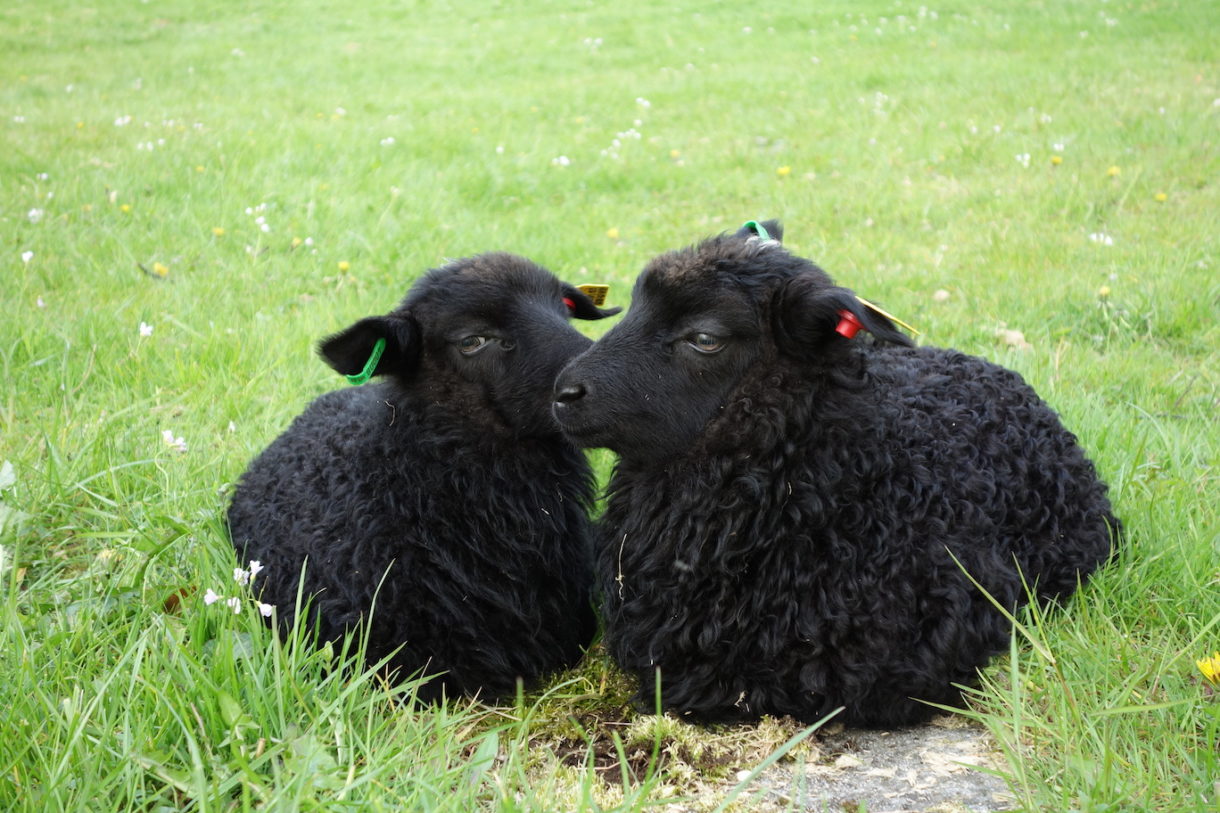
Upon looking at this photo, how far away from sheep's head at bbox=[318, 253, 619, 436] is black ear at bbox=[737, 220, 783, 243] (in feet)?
2.19

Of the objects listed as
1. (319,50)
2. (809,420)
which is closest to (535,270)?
(809,420)

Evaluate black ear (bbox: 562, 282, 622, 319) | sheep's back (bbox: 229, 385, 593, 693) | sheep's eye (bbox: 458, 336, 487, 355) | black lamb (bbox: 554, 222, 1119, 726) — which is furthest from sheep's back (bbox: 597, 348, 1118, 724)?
black ear (bbox: 562, 282, 622, 319)

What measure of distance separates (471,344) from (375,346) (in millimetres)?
350

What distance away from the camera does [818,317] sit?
2898 mm

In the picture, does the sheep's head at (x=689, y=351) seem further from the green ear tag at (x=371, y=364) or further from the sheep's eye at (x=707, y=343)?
the green ear tag at (x=371, y=364)

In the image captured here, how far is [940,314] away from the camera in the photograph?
613 cm

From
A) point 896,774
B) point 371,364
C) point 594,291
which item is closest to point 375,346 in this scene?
point 371,364

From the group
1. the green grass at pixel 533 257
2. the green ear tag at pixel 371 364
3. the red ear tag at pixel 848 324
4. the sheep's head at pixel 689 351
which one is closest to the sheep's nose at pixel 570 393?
the sheep's head at pixel 689 351

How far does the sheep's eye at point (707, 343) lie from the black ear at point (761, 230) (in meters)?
0.47

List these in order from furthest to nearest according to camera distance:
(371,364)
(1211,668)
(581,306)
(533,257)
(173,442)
→ (533,257) < (173,442) < (581,306) < (371,364) < (1211,668)

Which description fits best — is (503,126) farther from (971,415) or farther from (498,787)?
(498,787)

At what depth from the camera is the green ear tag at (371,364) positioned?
3.29 m

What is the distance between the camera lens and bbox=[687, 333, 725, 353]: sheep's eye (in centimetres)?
305

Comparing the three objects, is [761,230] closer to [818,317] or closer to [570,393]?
[818,317]
